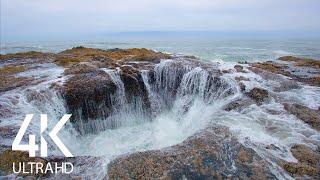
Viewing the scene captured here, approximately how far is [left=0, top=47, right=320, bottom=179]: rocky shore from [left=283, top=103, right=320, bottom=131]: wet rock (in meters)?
0.04

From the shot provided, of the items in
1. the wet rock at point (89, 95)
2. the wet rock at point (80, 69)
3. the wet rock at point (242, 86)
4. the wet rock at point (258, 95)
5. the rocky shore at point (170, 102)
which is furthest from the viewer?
the wet rock at point (80, 69)

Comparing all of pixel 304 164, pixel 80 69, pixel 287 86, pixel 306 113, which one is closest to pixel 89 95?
pixel 80 69

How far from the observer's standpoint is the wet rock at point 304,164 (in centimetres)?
1052

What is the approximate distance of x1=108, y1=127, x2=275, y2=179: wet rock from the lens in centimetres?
1035

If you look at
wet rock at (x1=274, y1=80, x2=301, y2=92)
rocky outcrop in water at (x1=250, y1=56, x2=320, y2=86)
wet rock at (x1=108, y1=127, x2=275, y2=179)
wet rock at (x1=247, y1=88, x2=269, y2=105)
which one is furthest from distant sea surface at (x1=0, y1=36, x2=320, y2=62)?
wet rock at (x1=108, y1=127, x2=275, y2=179)

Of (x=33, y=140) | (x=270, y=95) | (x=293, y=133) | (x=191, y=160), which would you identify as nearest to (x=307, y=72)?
(x=270, y=95)

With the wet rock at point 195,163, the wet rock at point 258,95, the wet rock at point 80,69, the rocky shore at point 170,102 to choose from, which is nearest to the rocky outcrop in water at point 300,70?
the rocky shore at point 170,102

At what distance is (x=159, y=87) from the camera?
890 inches

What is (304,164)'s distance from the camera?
36.5 feet

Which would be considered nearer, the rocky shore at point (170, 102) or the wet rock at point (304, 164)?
the wet rock at point (304, 164)

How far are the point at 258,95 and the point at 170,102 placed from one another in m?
6.08

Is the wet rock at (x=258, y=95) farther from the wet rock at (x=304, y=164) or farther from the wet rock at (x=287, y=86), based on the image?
the wet rock at (x=304, y=164)

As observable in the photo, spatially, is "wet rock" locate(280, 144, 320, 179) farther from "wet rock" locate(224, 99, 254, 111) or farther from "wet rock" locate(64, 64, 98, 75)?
"wet rock" locate(64, 64, 98, 75)

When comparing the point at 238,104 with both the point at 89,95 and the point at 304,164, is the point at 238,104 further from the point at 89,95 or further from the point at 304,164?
the point at 89,95
